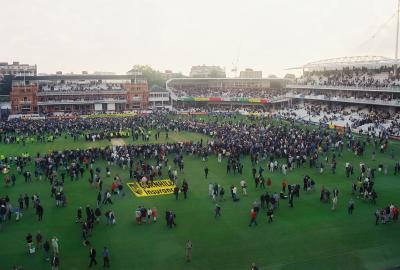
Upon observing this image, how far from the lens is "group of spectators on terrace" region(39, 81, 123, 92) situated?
77.9 metres

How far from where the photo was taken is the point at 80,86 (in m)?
80.3

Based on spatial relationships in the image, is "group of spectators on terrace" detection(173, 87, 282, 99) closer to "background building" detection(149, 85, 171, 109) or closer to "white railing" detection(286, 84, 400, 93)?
"background building" detection(149, 85, 171, 109)

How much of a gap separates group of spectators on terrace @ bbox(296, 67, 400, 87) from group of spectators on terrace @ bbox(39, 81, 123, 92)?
36623 millimetres

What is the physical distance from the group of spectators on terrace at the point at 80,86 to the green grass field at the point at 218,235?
5500cm

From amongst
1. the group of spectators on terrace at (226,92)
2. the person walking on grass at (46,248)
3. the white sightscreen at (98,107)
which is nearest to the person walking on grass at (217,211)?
the person walking on grass at (46,248)

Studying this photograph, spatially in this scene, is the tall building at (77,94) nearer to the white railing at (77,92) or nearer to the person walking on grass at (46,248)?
the white railing at (77,92)

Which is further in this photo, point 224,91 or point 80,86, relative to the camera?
point 224,91

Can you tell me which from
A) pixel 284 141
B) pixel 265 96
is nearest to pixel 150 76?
pixel 265 96

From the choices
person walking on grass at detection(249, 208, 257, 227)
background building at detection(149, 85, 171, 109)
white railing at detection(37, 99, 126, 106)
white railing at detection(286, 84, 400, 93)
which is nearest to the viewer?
person walking on grass at detection(249, 208, 257, 227)

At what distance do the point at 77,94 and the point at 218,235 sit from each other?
213 ft

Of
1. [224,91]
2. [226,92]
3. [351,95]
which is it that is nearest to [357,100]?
[351,95]

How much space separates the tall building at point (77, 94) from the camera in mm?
74500

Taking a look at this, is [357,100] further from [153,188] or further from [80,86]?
[80,86]

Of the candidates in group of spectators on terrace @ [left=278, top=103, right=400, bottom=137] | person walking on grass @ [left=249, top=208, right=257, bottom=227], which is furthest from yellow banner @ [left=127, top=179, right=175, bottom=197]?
group of spectators on terrace @ [left=278, top=103, right=400, bottom=137]
